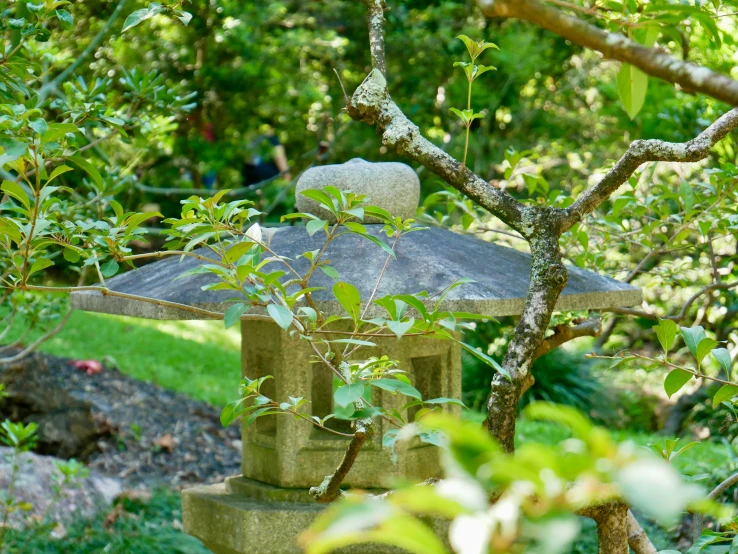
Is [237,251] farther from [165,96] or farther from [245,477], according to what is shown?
[165,96]

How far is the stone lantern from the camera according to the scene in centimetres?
184

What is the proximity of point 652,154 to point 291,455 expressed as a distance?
47.6 inches

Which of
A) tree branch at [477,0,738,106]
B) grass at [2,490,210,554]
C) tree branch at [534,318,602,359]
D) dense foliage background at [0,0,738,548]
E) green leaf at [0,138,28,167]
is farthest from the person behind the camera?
dense foliage background at [0,0,738,548]

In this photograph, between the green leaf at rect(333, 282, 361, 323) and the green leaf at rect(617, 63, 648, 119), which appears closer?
the green leaf at rect(617, 63, 648, 119)

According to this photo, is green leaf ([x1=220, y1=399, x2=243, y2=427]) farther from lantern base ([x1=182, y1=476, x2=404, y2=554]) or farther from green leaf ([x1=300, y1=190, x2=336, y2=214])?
lantern base ([x1=182, y1=476, x2=404, y2=554])

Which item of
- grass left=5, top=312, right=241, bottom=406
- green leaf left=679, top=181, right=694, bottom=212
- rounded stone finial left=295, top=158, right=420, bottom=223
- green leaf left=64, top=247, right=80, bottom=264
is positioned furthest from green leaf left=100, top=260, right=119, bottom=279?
grass left=5, top=312, right=241, bottom=406

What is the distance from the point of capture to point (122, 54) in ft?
20.0

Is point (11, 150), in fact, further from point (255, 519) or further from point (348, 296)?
point (255, 519)

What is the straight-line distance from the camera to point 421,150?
180 cm

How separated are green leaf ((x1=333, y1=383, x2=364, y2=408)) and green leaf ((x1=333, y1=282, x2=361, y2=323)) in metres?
0.12

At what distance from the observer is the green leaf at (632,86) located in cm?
74

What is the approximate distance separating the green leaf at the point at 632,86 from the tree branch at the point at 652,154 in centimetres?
95

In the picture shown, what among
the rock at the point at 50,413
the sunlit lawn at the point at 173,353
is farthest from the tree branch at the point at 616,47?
the sunlit lawn at the point at 173,353

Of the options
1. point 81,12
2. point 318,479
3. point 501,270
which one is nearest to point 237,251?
point 501,270
